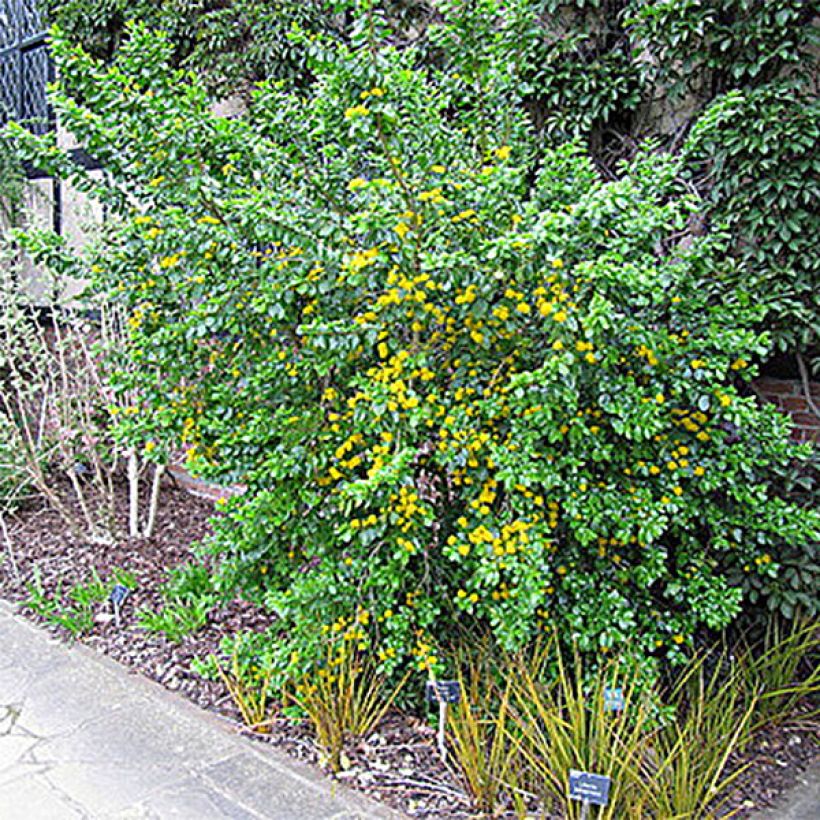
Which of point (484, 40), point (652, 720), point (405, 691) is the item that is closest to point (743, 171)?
point (484, 40)

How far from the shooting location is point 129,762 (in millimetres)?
2936

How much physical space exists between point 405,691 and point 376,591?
1.43 ft

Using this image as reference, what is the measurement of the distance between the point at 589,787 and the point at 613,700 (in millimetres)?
341

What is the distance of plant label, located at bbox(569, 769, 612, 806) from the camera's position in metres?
2.33

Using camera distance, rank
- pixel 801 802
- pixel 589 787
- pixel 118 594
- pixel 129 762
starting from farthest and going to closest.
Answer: pixel 118 594
pixel 129 762
pixel 801 802
pixel 589 787

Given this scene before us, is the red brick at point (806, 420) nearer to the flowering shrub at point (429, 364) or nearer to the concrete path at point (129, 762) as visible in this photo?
the flowering shrub at point (429, 364)

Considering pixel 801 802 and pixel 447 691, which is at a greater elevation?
pixel 447 691

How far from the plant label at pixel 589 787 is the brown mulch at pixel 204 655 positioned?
1.36ft

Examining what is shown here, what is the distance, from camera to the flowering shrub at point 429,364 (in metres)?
2.78

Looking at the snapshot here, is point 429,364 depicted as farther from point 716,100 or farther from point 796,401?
point 796,401

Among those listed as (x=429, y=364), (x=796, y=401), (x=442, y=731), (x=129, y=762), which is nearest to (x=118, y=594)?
(x=129, y=762)

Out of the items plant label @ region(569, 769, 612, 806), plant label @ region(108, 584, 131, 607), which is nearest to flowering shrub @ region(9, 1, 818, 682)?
plant label @ region(569, 769, 612, 806)

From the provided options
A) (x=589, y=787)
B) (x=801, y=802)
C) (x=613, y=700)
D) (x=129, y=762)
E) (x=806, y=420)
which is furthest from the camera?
(x=806, y=420)

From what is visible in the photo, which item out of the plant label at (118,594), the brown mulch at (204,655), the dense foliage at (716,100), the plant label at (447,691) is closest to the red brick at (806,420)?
the dense foliage at (716,100)
